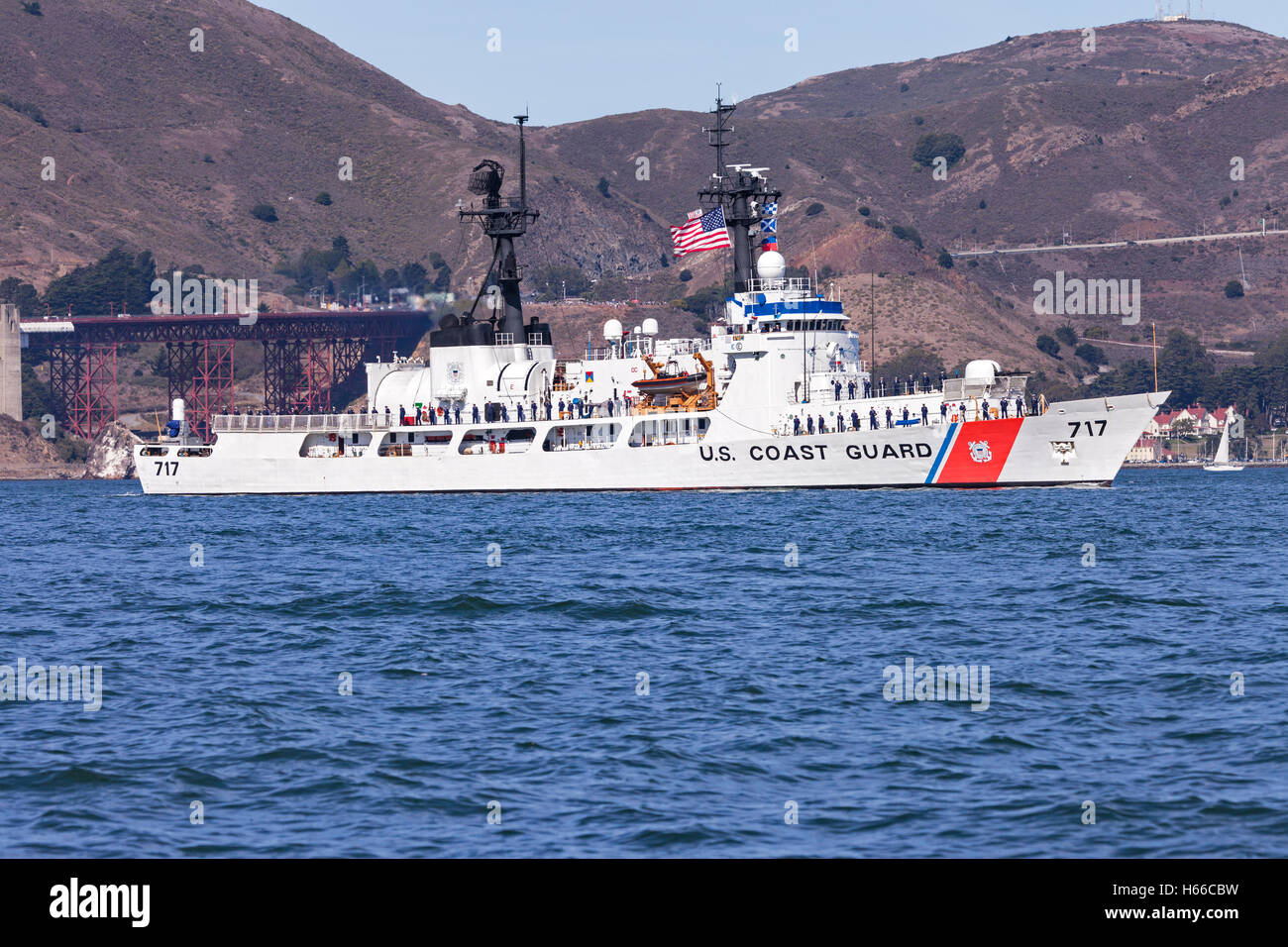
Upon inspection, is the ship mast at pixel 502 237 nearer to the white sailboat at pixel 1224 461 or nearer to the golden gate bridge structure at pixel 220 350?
the golden gate bridge structure at pixel 220 350

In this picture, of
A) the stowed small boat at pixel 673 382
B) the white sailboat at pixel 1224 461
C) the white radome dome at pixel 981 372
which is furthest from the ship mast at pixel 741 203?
the white sailboat at pixel 1224 461

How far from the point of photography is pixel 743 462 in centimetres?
7150

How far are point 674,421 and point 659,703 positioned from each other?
53998 mm

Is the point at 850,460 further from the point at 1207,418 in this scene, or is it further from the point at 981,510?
the point at 1207,418

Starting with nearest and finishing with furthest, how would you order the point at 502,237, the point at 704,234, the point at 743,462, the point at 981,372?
the point at 981,372 → the point at 743,462 → the point at 704,234 → the point at 502,237

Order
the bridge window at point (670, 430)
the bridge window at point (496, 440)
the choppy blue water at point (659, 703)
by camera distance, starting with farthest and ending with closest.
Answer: the bridge window at point (496, 440) < the bridge window at point (670, 430) < the choppy blue water at point (659, 703)

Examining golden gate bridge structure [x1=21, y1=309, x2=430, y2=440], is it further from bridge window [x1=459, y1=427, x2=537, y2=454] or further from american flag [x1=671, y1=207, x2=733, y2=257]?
american flag [x1=671, y1=207, x2=733, y2=257]

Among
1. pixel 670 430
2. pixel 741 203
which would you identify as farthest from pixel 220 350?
pixel 670 430

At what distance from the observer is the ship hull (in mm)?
65938
